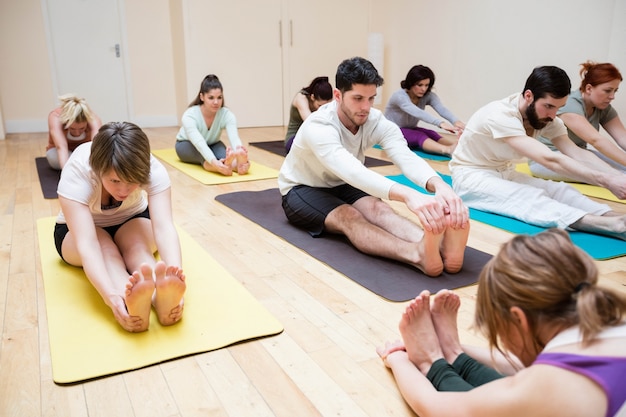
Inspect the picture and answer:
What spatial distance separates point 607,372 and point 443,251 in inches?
49.0

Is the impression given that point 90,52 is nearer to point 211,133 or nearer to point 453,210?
point 211,133

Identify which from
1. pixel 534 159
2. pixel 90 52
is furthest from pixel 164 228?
pixel 90 52

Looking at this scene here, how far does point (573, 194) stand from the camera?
2621 millimetres

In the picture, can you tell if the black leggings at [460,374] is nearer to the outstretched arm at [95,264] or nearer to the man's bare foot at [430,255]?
the man's bare foot at [430,255]

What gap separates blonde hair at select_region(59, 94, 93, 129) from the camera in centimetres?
332

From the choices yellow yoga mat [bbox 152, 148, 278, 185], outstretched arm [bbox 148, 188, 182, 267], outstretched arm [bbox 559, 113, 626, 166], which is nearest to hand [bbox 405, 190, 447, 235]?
outstretched arm [bbox 148, 188, 182, 267]

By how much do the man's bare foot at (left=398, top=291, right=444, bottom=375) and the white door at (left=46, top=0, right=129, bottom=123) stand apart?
5772 mm

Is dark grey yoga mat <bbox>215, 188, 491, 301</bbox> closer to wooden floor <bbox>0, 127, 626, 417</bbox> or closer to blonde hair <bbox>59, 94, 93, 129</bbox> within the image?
wooden floor <bbox>0, 127, 626, 417</bbox>

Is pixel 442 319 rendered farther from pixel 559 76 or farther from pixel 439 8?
pixel 439 8

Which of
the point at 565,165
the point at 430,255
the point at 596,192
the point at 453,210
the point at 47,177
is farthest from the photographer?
the point at 47,177

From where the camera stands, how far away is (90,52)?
5.95 m

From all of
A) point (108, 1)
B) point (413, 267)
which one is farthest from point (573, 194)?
point (108, 1)

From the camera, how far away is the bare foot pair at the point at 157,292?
4.57ft

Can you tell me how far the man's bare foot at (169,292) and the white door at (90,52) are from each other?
522cm
